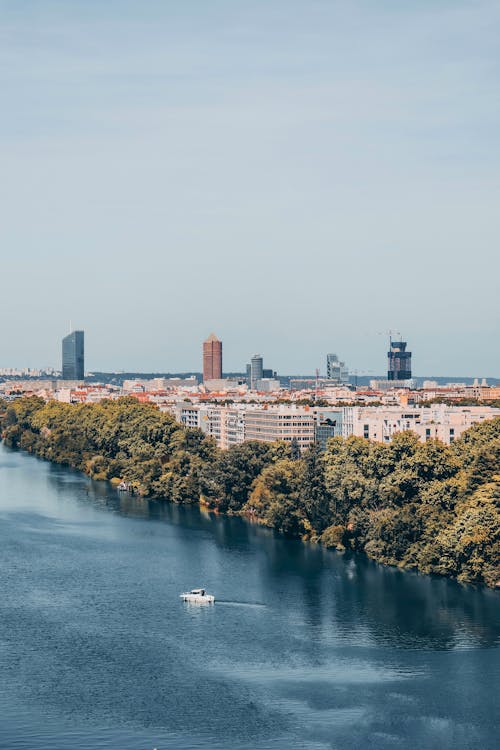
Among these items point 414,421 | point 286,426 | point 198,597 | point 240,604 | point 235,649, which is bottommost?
point 235,649

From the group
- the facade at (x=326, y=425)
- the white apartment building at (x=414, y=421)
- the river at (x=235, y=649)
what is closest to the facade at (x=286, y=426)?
the facade at (x=326, y=425)

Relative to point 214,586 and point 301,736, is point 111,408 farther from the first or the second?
point 301,736

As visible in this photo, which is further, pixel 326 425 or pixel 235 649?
pixel 326 425

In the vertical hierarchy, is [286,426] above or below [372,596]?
above

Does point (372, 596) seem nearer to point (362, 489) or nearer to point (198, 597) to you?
point (198, 597)

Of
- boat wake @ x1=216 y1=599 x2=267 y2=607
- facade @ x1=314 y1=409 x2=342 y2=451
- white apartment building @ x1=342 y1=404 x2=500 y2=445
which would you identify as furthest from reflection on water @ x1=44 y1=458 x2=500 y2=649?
facade @ x1=314 y1=409 x2=342 y2=451

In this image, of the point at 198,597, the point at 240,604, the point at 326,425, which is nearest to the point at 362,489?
the point at 240,604

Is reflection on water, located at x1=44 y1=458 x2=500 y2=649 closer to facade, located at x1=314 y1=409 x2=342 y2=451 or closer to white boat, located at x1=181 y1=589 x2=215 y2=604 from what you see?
white boat, located at x1=181 y1=589 x2=215 y2=604
